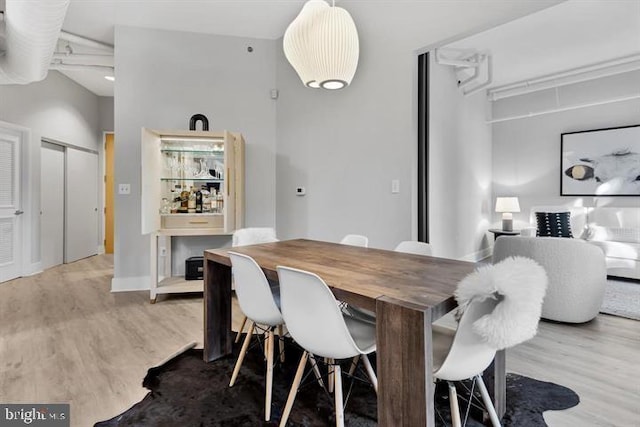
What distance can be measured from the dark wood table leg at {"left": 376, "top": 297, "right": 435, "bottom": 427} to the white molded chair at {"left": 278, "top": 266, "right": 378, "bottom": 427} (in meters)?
0.18

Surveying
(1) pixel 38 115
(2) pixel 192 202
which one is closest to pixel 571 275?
(2) pixel 192 202

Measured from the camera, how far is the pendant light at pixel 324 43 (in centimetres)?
190

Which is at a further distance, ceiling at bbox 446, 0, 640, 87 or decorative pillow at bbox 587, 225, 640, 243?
decorative pillow at bbox 587, 225, 640, 243

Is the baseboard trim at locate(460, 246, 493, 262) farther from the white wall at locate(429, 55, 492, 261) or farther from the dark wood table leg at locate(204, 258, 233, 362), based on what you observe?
the dark wood table leg at locate(204, 258, 233, 362)

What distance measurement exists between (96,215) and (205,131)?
13.4 ft

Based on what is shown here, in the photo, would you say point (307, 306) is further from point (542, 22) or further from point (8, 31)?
point (542, 22)

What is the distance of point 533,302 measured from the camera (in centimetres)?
102

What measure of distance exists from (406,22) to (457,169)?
7.69ft

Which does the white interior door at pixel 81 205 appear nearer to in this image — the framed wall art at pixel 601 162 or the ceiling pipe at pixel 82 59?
the ceiling pipe at pixel 82 59

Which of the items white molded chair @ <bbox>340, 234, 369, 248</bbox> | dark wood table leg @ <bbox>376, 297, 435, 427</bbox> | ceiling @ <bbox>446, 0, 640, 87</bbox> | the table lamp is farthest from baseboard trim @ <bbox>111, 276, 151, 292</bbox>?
the table lamp

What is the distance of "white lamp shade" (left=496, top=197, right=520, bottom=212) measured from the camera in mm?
5164

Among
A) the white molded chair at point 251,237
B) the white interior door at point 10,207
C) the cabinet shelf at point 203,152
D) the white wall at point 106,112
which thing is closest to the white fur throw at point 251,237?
the white molded chair at point 251,237

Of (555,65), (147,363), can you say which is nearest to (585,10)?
(555,65)

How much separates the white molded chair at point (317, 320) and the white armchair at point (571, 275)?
2156 mm
